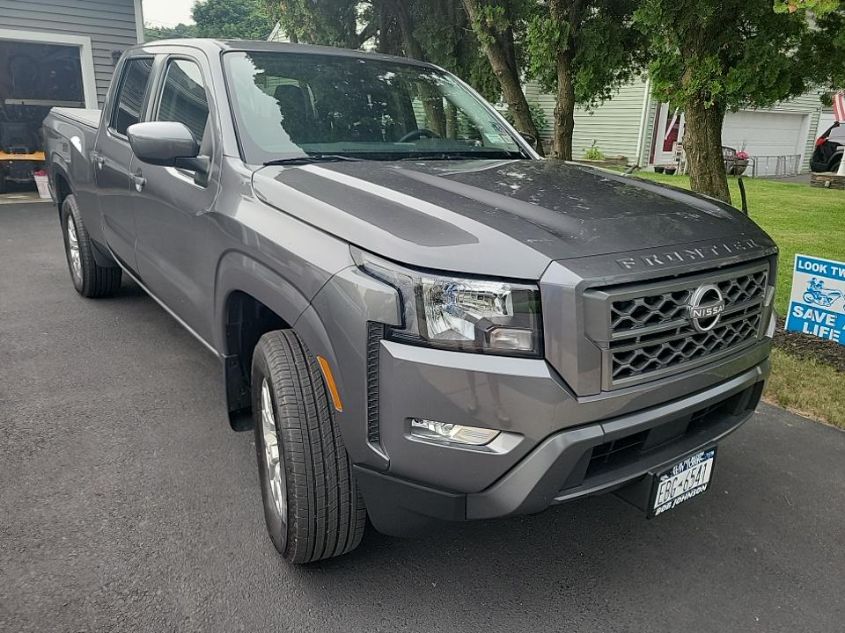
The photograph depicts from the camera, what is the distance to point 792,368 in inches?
176

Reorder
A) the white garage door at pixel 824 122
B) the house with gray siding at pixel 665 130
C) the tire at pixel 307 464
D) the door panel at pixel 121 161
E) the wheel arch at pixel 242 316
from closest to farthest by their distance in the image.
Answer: the tire at pixel 307 464
the wheel arch at pixel 242 316
the door panel at pixel 121 161
the house with gray siding at pixel 665 130
the white garage door at pixel 824 122

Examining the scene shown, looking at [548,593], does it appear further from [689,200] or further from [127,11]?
[127,11]

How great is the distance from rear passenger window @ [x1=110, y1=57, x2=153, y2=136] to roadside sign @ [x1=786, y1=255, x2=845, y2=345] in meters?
4.57

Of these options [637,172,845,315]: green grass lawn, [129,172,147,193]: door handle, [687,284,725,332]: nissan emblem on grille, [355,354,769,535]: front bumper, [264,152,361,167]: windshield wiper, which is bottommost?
[637,172,845,315]: green grass lawn

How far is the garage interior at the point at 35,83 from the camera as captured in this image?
12.2 meters

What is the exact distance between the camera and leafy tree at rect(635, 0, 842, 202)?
510cm

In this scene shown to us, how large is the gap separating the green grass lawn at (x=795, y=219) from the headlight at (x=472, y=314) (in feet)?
15.9

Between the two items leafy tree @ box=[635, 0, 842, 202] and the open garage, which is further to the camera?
the open garage

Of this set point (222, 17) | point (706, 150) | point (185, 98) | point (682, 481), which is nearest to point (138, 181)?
point (185, 98)

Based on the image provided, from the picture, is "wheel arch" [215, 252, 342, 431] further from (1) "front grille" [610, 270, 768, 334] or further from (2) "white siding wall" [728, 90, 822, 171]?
(2) "white siding wall" [728, 90, 822, 171]

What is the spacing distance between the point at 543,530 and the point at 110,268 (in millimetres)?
4238

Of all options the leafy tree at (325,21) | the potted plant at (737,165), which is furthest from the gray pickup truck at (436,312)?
the potted plant at (737,165)

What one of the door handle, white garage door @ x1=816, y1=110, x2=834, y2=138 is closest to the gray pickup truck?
the door handle

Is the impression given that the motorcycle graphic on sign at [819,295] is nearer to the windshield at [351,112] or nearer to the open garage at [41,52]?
the windshield at [351,112]
